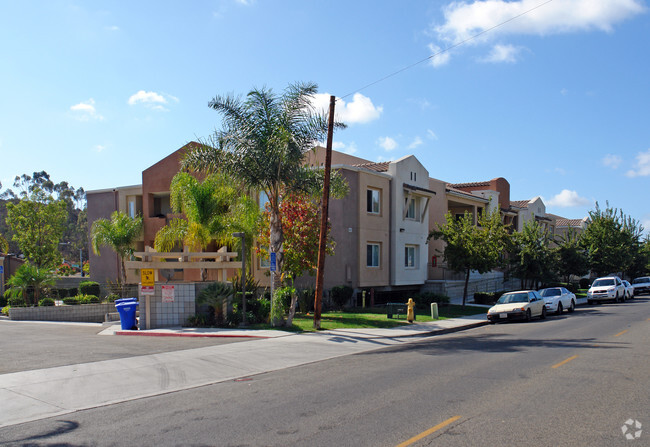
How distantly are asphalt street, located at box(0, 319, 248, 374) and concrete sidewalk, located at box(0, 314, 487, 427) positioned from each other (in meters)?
0.66

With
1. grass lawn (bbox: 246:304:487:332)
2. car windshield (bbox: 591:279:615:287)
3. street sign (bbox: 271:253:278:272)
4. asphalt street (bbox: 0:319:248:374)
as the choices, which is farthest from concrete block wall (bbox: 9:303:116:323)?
car windshield (bbox: 591:279:615:287)

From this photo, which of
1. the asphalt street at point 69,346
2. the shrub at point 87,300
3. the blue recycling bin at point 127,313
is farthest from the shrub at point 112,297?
the blue recycling bin at point 127,313

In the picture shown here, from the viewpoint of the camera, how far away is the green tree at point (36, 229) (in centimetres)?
3022

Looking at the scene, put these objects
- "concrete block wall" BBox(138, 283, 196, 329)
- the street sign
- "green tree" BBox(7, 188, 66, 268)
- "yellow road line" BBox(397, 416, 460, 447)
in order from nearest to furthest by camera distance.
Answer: "yellow road line" BBox(397, 416, 460, 447) → the street sign → "concrete block wall" BBox(138, 283, 196, 329) → "green tree" BBox(7, 188, 66, 268)

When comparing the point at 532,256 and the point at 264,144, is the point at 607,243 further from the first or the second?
the point at 264,144

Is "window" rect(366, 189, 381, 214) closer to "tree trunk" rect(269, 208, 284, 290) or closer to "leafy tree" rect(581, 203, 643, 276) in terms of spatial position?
"tree trunk" rect(269, 208, 284, 290)

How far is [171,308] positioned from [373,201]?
1352 cm

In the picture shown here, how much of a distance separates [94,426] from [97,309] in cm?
2080

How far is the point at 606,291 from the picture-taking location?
33.0 meters

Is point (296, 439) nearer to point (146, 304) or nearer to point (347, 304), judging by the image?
point (146, 304)

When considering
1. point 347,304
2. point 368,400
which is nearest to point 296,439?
point 368,400

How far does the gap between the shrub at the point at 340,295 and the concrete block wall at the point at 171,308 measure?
28.1 feet

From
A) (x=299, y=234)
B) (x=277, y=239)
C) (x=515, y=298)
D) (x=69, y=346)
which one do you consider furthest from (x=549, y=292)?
(x=69, y=346)

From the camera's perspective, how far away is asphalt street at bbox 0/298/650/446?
6.52 m
